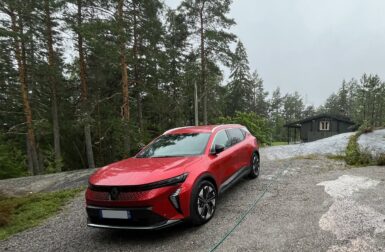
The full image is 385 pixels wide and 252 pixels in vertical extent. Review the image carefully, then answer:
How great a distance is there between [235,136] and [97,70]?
12.7m

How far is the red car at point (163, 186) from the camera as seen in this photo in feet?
12.1

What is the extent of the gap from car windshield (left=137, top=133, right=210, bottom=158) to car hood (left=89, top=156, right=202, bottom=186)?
313 millimetres

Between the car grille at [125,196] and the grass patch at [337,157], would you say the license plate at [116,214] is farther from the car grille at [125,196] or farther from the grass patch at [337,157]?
the grass patch at [337,157]

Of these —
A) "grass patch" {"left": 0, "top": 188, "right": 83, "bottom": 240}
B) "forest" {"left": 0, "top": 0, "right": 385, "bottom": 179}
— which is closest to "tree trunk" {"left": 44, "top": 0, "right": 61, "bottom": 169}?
"forest" {"left": 0, "top": 0, "right": 385, "bottom": 179}

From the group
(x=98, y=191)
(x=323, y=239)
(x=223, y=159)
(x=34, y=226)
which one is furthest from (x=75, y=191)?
(x=323, y=239)

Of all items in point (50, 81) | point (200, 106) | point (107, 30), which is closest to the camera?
point (107, 30)

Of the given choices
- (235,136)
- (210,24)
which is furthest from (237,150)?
(210,24)

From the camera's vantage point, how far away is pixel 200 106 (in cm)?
2816

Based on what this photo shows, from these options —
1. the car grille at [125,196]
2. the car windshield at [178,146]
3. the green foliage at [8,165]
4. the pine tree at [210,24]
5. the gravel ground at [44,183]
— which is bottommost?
the green foliage at [8,165]

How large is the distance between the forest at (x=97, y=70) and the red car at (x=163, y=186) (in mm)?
8271

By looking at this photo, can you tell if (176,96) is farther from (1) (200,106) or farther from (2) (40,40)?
(2) (40,40)

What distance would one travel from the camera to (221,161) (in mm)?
5078

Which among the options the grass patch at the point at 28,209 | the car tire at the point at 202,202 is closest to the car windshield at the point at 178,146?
the car tire at the point at 202,202

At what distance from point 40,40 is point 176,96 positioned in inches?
445
